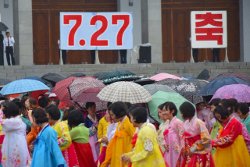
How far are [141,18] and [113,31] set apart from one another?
631 cm

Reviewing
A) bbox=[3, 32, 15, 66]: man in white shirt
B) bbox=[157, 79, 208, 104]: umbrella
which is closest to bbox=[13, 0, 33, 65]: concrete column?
bbox=[3, 32, 15, 66]: man in white shirt

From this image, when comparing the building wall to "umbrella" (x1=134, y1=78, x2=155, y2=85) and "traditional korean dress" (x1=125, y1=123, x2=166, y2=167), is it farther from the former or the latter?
"traditional korean dress" (x1=125, y1=123, x2=166, y2=167)

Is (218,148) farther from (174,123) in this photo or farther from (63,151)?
(63,151)

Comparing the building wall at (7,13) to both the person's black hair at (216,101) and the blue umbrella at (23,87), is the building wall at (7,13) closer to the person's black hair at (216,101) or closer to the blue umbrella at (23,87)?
the blue umbrella at (23,87)

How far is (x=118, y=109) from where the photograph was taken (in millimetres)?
14688

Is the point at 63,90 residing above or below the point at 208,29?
below

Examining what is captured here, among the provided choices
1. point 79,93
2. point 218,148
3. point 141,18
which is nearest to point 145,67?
point 141,18

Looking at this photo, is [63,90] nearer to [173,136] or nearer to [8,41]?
[173,136]

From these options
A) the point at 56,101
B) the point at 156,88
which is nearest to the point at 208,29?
the point at 156,88

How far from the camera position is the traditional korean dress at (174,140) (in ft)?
49.3

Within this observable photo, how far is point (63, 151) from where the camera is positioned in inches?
590

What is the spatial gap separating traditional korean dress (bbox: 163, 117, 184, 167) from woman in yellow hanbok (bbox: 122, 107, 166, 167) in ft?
3.82

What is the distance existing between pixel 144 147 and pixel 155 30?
67.4 ft

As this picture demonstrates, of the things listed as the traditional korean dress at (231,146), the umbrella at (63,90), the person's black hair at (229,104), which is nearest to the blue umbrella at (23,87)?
the umbrella at (63,90)
